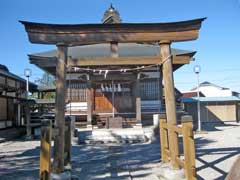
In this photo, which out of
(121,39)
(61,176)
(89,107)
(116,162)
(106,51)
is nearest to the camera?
(61,176)

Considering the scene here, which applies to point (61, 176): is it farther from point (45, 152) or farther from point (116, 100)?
point (116, 100)

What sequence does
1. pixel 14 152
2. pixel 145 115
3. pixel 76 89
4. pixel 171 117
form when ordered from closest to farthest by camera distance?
1. pixel 171 117
2. pixel 14 152
3. pixel 145 115
4. pixel 76 89

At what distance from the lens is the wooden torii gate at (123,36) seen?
7.43m

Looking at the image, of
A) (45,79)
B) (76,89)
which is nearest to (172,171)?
(76,89)

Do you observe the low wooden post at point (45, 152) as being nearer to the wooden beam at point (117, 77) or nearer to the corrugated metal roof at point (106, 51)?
the wooden beam at point (117, 77)

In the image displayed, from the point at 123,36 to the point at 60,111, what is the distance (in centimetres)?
235

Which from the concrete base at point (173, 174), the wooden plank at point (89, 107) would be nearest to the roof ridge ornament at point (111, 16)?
the wooden plank at point (89, 107)

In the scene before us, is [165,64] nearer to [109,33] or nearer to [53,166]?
[109,33]

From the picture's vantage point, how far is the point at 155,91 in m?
20.1

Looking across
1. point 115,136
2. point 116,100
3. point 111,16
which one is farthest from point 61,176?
point 111,16

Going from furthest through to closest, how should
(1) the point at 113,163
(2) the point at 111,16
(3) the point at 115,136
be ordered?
1. (2) the point at 111,16
2. (3) the point at 115,136
3. (1) the point at 113,163

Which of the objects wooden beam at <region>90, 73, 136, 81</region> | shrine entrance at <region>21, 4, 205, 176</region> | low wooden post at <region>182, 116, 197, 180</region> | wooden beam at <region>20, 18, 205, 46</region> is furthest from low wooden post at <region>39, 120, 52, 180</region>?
wooden beam at <region>90, 73, 136, 81</region>

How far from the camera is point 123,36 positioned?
770cm

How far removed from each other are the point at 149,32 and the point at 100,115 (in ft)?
39.3
